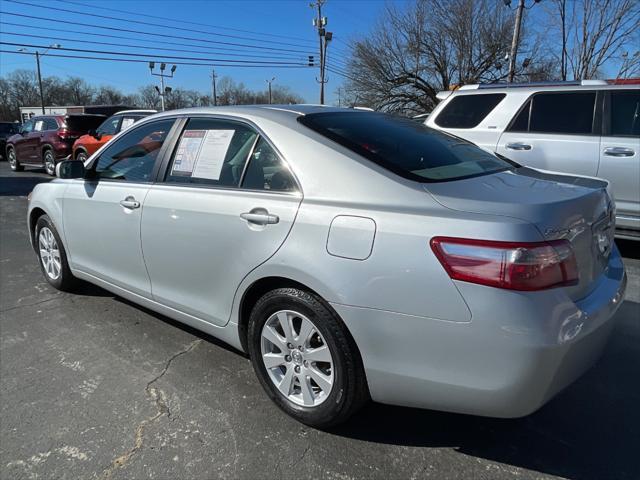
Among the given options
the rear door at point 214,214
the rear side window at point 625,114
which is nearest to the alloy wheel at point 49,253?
the rear door at point 214,214

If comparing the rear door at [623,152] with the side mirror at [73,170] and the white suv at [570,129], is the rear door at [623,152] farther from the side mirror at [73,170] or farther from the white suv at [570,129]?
the side mirror at [73,170]

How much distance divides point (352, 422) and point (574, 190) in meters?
1.57

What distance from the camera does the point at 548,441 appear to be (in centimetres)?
241

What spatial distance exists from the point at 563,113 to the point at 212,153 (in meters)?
4.40

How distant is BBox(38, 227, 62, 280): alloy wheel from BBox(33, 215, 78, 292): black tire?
10mm

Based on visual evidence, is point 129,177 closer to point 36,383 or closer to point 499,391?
point 36,383

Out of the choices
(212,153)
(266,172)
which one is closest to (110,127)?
(212,153)

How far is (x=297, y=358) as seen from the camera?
97.1 inches

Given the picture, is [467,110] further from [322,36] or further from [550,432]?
[322,36]

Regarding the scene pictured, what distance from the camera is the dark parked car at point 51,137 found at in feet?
43.8

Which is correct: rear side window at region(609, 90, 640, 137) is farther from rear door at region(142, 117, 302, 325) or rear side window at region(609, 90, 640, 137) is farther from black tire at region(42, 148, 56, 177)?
black tire at region(42, 148, 56, 177)

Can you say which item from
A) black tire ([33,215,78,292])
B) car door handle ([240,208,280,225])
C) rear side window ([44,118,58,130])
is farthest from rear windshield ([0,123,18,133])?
car door handle ([240,208,280,225])

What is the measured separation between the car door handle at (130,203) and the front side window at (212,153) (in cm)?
28

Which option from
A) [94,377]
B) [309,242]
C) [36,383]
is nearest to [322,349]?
[309,242]
